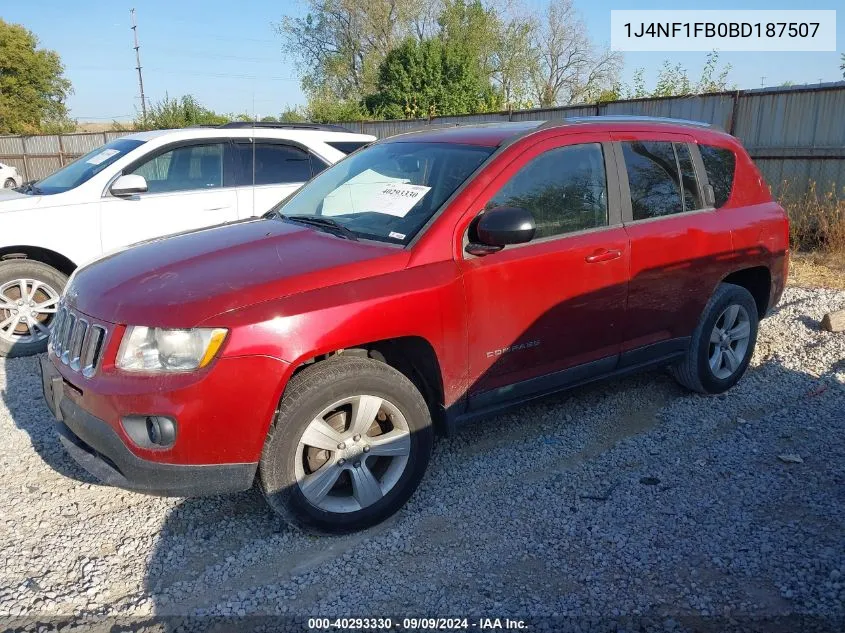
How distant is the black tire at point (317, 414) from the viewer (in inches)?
117

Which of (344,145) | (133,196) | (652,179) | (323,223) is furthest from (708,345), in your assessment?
(133,196)

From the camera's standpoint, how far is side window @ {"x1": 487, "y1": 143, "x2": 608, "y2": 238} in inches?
144

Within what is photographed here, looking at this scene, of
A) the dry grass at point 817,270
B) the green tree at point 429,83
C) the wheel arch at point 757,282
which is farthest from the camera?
the green tree at point 429,83

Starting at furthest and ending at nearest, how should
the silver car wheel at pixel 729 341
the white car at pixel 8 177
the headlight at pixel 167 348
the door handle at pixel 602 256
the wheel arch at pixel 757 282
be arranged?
the white car at pixel 8 177 < the wheel arch at pixel 757 282 < the silver car wheel at pixel 729 341 < the door handle at pixel 602 256 < the headlight at pixel 167 348

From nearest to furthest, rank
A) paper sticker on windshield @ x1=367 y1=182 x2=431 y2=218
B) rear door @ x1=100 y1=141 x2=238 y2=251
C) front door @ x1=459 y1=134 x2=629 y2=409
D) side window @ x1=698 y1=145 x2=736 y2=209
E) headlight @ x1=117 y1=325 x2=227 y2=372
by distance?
1. headlight @ x1=117 y1=325 x2=227 y2=372
2. front door @ x1=459 y1=134 x2=629 y2=409
3. paper sticker on windshield @ x1=367 y1=182 x2=431 y2=218
4. side window @ x1=698 y1=145 x2=736 y2=209
5. rear door @ x1=100 y1=141 x2=238 y2=251

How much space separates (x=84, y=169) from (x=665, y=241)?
17.1 ft

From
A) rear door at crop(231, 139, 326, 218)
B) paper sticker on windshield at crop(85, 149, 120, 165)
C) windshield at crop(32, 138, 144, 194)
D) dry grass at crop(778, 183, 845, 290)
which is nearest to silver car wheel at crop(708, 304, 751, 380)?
dry grass at crop(778, 183, 845, 290)

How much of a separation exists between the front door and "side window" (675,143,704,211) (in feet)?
2.30

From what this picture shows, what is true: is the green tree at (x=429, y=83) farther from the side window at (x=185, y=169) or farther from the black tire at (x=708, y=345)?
the black tire at (x=708, y=345)

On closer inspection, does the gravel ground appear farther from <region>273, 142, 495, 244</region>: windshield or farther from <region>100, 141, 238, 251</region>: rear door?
<region>100, 141, 238, 251</region>: rear door

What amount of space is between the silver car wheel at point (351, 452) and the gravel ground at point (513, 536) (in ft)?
0.70

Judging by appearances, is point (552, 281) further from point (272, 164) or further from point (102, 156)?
point (102, 156)

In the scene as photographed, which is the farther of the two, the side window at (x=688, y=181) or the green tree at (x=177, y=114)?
the green tree at (x=177, y=114)

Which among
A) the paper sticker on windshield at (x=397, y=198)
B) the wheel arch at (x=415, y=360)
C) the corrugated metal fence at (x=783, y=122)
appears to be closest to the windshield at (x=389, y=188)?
the paper sticker on windshield at (x=397, y=198)
